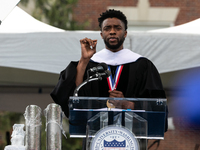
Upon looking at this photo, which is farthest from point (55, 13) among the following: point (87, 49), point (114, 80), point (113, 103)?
point (113, 103)

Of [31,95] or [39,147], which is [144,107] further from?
[31,95]

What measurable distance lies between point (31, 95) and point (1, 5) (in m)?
1.75

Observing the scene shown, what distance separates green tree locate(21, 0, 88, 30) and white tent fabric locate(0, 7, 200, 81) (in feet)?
15.9

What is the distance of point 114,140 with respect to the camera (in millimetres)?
2555

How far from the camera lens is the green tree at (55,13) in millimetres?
9453

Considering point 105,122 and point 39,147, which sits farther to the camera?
point 39,147

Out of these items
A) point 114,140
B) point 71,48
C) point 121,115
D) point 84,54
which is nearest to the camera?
point 114,140

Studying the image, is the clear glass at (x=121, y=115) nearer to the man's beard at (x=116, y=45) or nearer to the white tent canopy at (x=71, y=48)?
the man's beard at (x=116, y=45)

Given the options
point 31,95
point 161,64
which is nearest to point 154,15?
point 31,95

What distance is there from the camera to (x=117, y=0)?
11.2 metres

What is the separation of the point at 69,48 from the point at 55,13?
16.5 feet

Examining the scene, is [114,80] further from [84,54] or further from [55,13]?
[55,13]

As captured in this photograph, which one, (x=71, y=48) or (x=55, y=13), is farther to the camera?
(x=55, y=13)

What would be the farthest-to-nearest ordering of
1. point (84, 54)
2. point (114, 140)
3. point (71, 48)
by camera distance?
point (71, 48) → point (84, 54) → point (114, 140)
